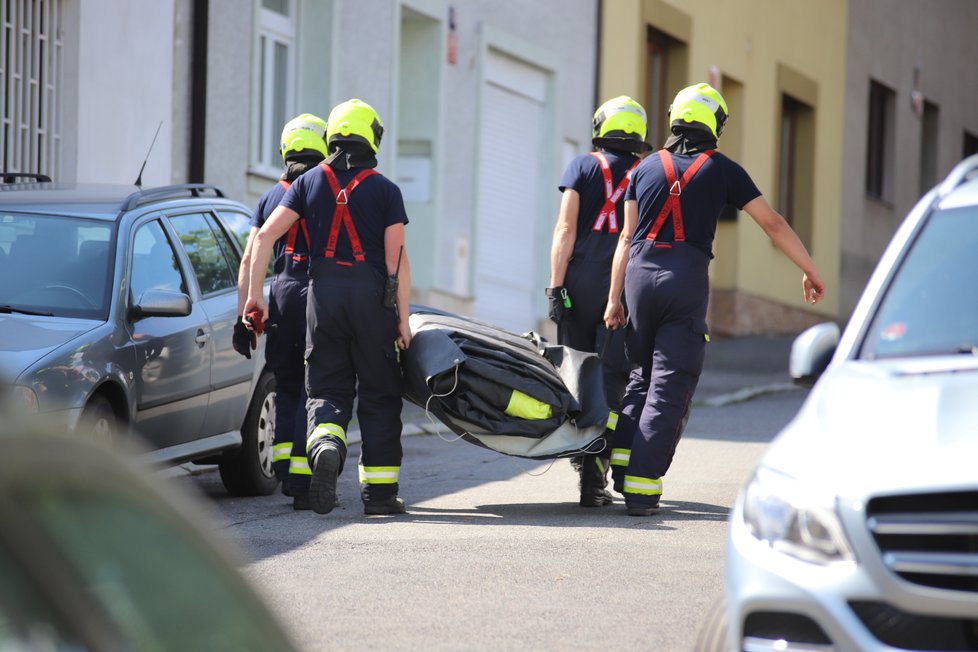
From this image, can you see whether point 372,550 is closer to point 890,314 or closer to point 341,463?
point 341,463

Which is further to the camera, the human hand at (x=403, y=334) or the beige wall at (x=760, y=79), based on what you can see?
the beige wall at (x=760, y=79)

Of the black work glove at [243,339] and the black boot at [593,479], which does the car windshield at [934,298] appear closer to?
the black boot at [593,479]

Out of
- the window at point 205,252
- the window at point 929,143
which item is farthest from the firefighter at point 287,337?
the window at point 929,143

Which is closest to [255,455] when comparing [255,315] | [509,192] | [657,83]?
[255,315]

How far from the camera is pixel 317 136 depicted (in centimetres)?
980

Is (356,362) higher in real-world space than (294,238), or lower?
lower

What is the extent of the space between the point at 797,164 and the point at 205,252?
20844 mm

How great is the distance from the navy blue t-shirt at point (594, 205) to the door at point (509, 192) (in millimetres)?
10194

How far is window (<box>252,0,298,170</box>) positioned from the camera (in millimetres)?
16703

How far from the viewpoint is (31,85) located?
13.9 meters

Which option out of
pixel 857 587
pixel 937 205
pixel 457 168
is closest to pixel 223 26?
pixel 457 168

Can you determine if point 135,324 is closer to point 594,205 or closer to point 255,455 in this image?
point 255,455

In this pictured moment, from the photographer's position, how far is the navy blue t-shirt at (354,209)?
28.8 ft

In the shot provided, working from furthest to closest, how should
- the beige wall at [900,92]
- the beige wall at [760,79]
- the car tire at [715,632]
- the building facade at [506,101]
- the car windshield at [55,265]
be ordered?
the beige wall at [900,92]
the beige wall at [760,79]
the building facade at [506,101]
the car windshield at [55,265]
the car tire at [715,632]
